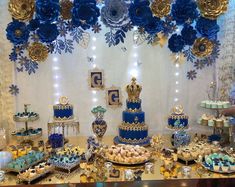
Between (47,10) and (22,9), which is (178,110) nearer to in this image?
(47,10)

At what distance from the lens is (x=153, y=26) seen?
311 centimetres

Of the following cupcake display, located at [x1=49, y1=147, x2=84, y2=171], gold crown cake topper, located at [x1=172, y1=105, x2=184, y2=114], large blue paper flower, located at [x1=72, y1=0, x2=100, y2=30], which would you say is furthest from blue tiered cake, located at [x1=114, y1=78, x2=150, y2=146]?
large blue paper flower, located at [x1=72, y1=0, x2=100, y2=30]

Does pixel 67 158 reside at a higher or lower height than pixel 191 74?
lower

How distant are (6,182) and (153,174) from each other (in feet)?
3.75

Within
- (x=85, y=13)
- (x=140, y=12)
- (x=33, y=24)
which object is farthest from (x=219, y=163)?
(x=33, y=24)

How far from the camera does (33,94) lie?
11.2ft

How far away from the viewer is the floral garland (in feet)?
9.79

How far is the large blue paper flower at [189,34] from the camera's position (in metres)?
3.13

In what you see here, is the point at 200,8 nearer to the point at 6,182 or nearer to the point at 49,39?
the point at 49,39

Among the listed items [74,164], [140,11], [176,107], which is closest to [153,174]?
[74,164]

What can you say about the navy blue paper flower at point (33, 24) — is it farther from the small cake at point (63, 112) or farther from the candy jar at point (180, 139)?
the candy jar at point (180, 139)

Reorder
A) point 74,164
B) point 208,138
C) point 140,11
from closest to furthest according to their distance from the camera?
point 74,164 < point 140,11 < point 208,138

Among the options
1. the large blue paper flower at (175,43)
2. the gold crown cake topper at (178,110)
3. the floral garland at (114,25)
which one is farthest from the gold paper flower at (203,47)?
Result: the gold crown cake topper at (178,110)

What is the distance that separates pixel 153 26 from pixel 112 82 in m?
0.76
